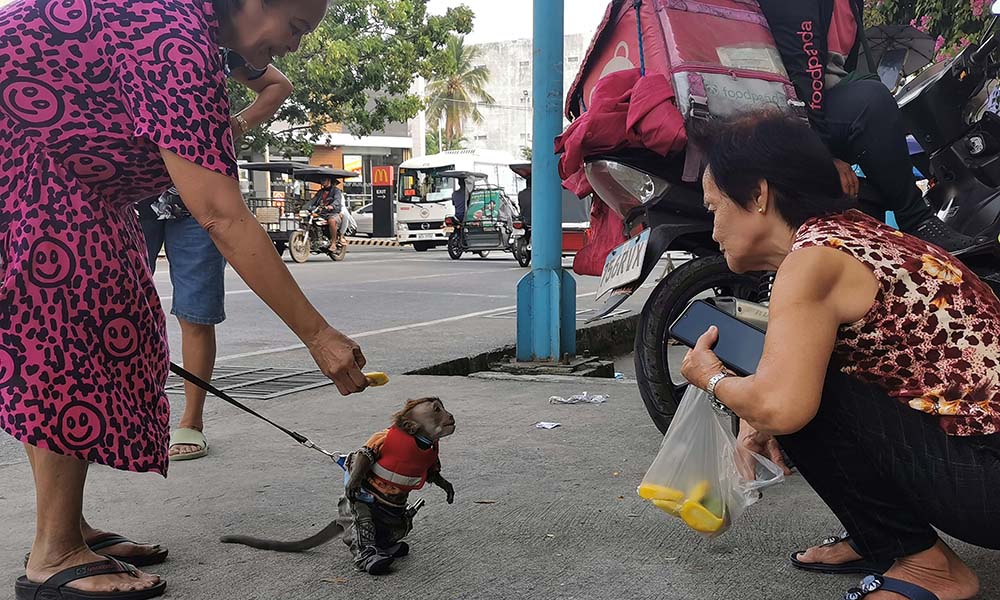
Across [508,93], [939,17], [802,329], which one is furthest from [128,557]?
[508,93]

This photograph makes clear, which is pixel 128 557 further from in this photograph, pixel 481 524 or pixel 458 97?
pixel 458 97

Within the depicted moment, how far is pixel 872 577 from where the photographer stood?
2.27 m

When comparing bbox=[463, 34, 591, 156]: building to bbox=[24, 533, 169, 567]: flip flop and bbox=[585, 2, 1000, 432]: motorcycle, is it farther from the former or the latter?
bbox=[24, 533, 169, 567]: flip flop

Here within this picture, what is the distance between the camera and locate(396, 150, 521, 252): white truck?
26.2m

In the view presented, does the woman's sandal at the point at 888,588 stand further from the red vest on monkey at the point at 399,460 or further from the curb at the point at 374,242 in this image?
the curb at the point at 374,242

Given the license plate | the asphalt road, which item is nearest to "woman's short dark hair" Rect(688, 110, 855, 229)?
the license plate

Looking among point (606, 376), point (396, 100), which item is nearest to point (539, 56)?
point (606, 376)

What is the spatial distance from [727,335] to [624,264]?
1531 mm

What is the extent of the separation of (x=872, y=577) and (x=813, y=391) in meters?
0.62

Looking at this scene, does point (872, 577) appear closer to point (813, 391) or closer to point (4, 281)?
point (813, 391)

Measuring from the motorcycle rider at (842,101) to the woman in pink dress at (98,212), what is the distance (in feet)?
6.97

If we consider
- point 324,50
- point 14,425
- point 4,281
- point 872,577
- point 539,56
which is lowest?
point 872,577

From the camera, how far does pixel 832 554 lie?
2.50 m

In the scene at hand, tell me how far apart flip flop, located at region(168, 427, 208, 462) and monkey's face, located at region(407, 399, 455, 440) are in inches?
62.2
